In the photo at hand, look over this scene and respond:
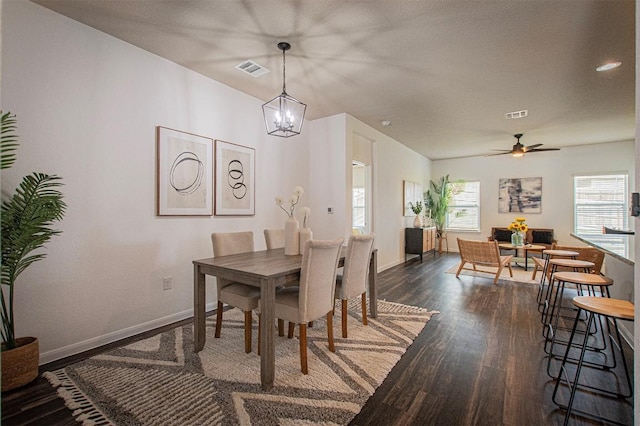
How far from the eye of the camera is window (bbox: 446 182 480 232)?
27.4 ft

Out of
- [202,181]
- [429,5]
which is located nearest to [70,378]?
[202,181]

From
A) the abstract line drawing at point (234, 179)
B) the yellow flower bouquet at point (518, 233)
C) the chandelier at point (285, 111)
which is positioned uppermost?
the chandelier at point (285, 111)

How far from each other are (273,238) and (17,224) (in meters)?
2.06

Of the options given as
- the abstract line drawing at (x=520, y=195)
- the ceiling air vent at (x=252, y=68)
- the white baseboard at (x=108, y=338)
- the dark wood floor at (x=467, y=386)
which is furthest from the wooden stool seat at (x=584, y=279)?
the abstract line drawing at (x=520, y=195)

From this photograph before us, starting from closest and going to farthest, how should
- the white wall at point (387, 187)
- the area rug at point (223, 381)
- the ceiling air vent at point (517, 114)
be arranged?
the area rug at point (223, 381)
the ceiling air vent at point (517, 114)
the white wall at point (387, 187)

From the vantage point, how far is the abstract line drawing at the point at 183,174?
3.11m

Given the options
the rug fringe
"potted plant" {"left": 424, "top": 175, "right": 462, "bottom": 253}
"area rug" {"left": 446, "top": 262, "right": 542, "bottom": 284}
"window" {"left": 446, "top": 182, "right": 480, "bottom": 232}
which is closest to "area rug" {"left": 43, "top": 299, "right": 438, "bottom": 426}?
the rug fringe

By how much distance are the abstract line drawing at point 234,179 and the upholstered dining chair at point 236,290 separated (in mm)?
678

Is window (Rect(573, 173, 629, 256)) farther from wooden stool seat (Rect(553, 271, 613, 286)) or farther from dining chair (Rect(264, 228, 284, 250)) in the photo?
dining chair (Rect(264, 228, 284, 250))

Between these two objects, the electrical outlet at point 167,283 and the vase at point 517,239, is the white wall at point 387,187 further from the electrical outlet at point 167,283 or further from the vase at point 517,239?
the electrical outlet at point 167,283

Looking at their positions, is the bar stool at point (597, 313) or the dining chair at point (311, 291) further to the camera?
the dining chair at point (311, 291)

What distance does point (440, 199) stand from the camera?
326 inches

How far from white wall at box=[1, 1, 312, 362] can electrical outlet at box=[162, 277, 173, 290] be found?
0.04 meters

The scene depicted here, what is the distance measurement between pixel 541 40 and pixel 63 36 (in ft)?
13.2
